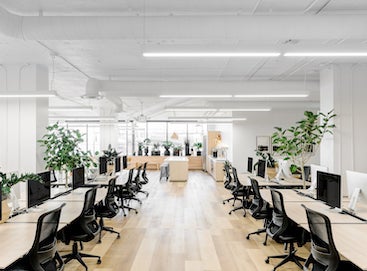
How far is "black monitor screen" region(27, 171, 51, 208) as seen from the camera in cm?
383

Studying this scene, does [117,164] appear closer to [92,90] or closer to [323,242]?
[92,90]

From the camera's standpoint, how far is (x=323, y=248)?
2.74 meters

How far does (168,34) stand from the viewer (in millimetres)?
3840

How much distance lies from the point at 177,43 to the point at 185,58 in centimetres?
106

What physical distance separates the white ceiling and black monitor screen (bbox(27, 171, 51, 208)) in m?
1.81

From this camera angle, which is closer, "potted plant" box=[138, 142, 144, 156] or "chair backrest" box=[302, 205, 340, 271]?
"chair backrest" box=[302, 205, 340, 271]

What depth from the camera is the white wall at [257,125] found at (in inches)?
524

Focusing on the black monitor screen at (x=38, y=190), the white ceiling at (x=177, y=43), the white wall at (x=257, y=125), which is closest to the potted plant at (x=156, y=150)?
the white wall at (x=257, y=125)

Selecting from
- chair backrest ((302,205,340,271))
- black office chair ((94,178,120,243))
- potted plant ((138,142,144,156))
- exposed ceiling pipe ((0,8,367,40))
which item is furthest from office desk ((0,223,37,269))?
potted plant ((138,142,144,156))

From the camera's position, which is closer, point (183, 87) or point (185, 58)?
point (185, 58)

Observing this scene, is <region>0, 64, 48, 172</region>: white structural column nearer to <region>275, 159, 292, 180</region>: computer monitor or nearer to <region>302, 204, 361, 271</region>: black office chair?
<region>275, 159, 292, 180</region>: computer monitor

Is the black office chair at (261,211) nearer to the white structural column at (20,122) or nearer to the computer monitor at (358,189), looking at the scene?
the computer monitor at (358,189)

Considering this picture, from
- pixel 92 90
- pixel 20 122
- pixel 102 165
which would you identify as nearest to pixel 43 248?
pixel 102 165

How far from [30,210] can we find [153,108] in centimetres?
901
